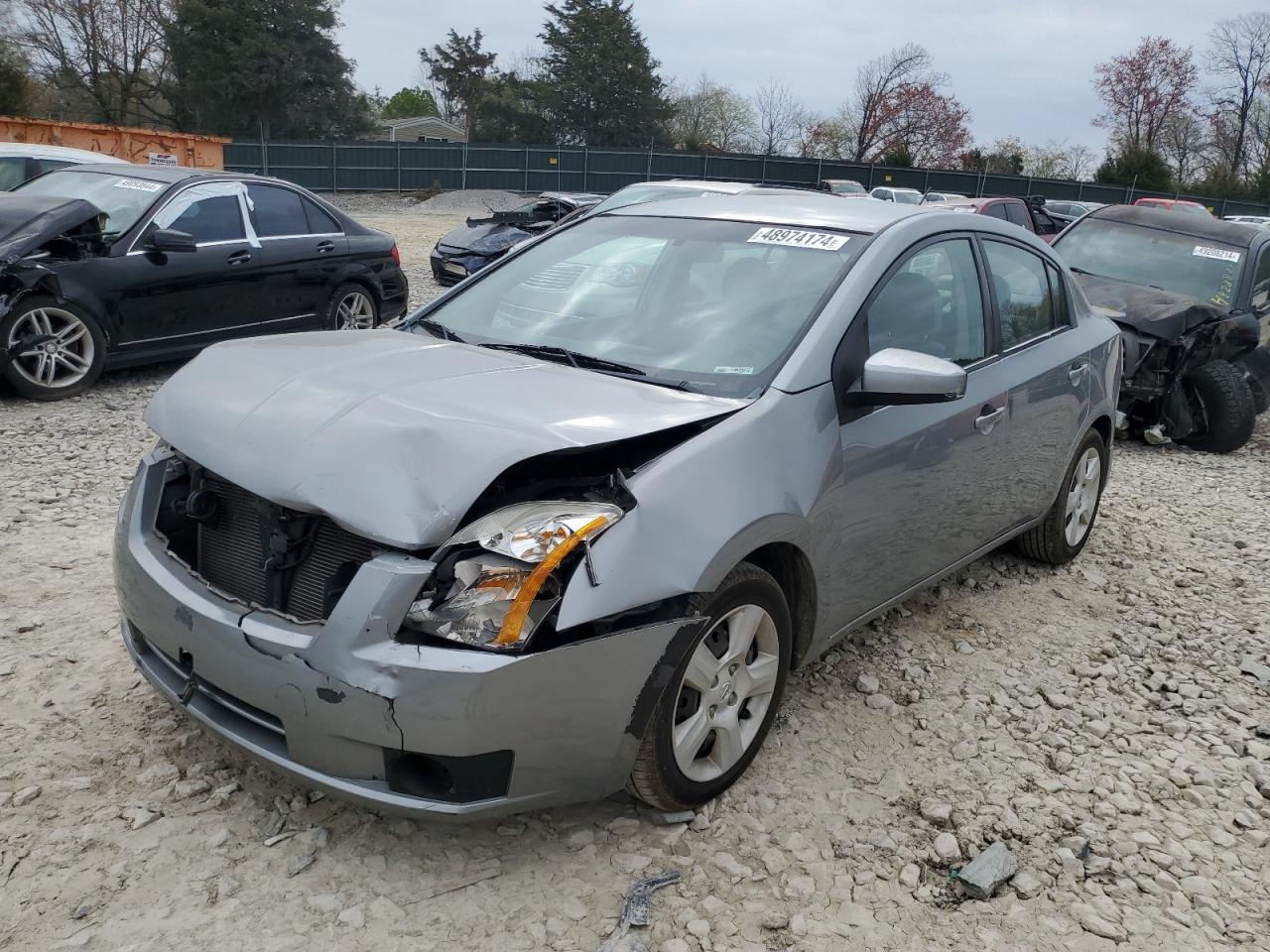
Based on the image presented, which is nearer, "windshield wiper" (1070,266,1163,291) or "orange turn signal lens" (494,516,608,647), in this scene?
"orange turn signal lens" (494,516,608,647)

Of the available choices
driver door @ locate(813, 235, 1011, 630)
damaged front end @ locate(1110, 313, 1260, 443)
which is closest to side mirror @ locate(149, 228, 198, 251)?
driver door @ locate(813, 235, 1011, 630)

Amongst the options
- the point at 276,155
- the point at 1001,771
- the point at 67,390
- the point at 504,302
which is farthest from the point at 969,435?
the point at 276,155

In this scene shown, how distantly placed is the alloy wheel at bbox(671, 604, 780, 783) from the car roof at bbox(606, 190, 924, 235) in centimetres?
154

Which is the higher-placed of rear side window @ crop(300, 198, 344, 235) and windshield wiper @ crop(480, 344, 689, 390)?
rear side window @ crop(300, 198, 344, 235)

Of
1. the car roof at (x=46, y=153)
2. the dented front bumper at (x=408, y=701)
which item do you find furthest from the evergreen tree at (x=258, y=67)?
the dented front bumper at (x=408, y=701)

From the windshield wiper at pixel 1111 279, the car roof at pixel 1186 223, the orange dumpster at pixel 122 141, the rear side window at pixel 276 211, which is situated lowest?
the windshield wiper at pixel 1111 279

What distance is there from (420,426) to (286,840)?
1.18 meters

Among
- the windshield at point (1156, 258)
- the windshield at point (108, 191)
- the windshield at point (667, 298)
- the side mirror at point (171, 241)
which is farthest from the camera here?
the windshield at point (1156, 258)

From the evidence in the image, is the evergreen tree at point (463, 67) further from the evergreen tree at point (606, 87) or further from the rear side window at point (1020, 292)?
the rear side window at point (1020, 292)

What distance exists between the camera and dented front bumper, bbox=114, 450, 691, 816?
2344mm

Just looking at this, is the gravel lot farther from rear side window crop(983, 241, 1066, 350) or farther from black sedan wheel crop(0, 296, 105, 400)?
black sedan wheel crop(0, 296, 105, 400)

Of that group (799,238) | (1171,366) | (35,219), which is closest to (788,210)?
(799,238)

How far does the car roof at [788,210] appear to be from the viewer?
375 centimetres

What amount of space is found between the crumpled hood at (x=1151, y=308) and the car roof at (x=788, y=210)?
4470 millimetres
